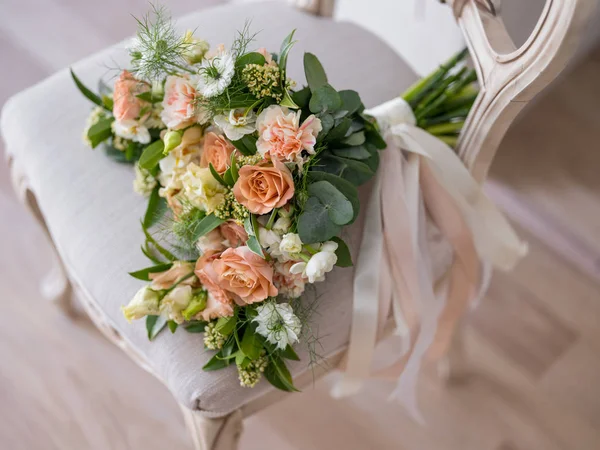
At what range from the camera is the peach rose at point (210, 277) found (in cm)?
69

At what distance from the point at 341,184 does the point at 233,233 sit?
0.45 ft

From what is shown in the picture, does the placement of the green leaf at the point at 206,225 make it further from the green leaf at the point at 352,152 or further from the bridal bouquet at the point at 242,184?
the green leaf at the point at 352,152

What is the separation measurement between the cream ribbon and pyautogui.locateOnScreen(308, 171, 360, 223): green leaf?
0.36ft

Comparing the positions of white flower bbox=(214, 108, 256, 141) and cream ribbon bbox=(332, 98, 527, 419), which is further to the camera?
cream ribbon bbox=(332, 98, 527, 419)

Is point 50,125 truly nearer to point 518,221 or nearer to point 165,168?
point 165,168

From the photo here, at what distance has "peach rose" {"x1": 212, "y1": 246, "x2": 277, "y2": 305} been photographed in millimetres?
663

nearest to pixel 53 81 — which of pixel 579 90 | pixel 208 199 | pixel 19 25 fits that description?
pixel 208 199

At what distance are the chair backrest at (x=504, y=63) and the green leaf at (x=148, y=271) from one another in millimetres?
426

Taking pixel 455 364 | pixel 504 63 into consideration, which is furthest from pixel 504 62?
pixel 455 364

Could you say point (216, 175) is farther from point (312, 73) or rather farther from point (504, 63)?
point (504, 63)

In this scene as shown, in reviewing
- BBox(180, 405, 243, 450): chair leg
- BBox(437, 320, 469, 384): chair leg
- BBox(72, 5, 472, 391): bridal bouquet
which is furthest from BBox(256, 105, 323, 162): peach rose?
BBox(437, 320, 469, 384): chair leg

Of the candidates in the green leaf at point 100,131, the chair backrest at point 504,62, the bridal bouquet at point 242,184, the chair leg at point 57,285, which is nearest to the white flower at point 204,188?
the bridal bouquet at point 242,184

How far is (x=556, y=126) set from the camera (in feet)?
5.51

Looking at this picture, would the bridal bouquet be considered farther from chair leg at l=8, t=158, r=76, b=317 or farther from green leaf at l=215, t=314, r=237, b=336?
chair leg at l=8, t=158, r=76, b=317
